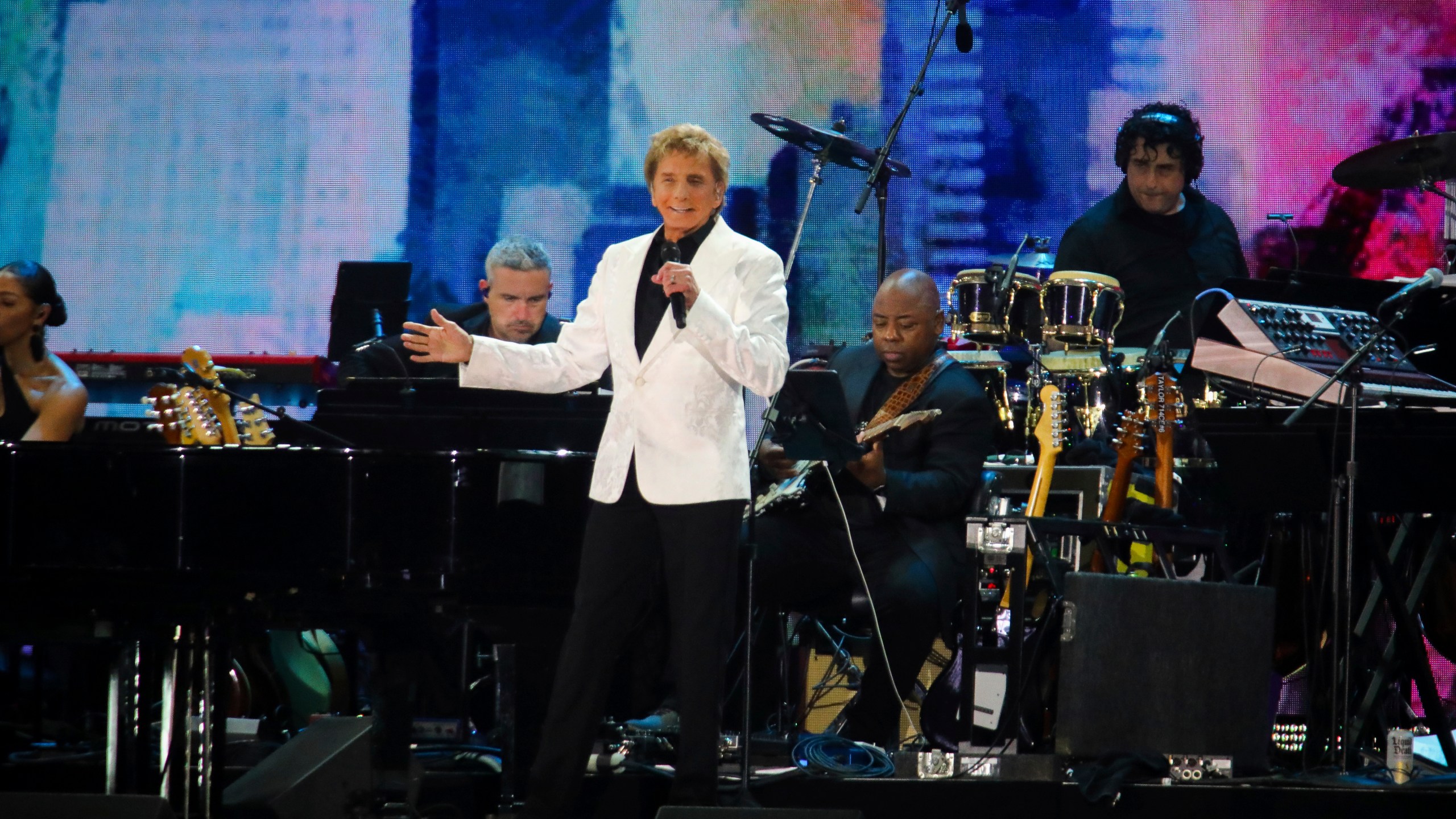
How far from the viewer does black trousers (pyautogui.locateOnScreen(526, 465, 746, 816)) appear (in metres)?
3.54

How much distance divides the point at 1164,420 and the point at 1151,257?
53.0 inches

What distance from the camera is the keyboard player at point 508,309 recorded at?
5.62 m

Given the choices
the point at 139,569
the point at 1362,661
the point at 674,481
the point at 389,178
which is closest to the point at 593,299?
the point at 674,481

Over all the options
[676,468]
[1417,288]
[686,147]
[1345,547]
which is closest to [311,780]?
[676,468]

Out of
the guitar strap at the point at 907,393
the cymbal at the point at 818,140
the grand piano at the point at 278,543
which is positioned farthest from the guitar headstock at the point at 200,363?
the cymbal at the point at 818,140

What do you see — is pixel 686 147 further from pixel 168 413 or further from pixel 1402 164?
pixel 1402 164

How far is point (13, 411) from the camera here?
527 cm

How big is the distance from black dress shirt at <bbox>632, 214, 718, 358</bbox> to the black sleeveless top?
2.66 metres

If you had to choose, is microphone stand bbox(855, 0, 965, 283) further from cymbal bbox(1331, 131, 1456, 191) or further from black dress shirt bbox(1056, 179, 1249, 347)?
cymbal bbox(1331, 131, 1456, 191)

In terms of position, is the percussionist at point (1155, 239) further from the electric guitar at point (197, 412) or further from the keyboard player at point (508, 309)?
the electric guitar at point (197, 412)

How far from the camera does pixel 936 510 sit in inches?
185

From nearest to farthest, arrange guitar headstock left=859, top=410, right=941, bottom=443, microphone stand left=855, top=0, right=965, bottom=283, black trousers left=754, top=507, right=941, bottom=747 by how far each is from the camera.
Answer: black trousers left=754, top=507, right=941, bottom=747 < guitar headstock left=859, top=410, right=941, bottom=443 < microphone stand left=855, top=0, right=965, bottom=283

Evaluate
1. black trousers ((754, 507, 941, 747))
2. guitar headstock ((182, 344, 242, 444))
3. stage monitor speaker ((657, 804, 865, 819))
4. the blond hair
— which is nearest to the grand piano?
guitar headstock ((182, 344, 242, 444))

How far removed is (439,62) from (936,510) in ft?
13.1
